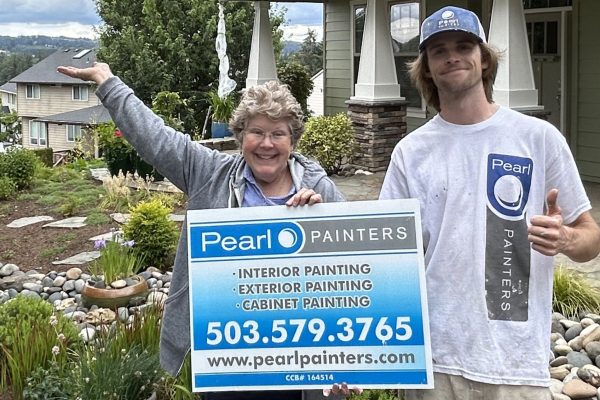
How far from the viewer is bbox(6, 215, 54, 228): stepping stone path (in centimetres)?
819

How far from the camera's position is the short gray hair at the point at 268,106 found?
2264 millimetres

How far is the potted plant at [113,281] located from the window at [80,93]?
48.9m

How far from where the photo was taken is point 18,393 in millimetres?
3465

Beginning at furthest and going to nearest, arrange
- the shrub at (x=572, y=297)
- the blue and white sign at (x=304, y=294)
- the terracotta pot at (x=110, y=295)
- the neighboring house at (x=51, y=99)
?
the neighboring house at (x=51, y=99)
the terracotta pot at (x=110, y=295)
the shrub at (x=572, y=297)
the blue and white sign at (x=304, y=294)

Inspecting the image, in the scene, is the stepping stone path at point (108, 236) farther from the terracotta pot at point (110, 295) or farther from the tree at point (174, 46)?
the tree at point (174, 46)

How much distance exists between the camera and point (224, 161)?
2414 mm

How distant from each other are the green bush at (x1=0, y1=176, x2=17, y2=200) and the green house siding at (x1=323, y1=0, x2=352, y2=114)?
6112 mm

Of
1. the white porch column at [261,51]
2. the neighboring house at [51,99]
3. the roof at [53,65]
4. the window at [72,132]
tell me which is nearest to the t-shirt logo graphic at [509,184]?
the white porch column at [261,51]

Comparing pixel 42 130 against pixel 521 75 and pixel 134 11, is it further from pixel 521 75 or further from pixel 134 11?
pixel 521 75

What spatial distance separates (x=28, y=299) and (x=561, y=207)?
3.41m

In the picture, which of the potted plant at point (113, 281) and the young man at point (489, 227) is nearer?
the young man at point (489, 227)

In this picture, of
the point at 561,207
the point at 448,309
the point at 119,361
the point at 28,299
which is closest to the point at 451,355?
the point at 448,309

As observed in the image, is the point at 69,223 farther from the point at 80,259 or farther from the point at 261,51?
the point at 261,51

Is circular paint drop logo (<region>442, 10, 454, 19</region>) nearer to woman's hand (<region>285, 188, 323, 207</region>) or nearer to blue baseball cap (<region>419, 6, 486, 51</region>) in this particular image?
blue baseball cap (<region>419, 6, 486, 51</region>)
